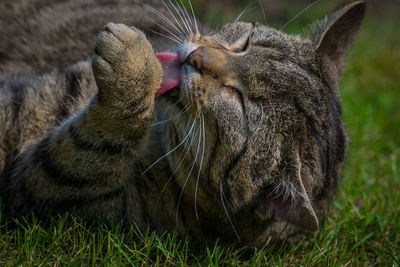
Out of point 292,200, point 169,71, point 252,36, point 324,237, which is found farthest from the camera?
point 324,237

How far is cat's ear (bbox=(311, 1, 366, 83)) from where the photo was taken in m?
2.67

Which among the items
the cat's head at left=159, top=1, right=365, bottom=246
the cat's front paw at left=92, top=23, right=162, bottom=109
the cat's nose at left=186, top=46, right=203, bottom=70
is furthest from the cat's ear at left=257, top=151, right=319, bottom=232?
the cat's front paw at left=92, top=23, right=162, bottom=109

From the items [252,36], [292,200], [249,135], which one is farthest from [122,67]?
[292,200]

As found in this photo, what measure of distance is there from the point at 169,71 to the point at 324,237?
54.1 inches

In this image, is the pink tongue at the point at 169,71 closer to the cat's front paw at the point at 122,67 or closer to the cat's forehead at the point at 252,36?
the cat's front paw at the point at 122,67

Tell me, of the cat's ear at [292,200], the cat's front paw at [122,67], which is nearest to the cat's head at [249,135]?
the cat's ear at [292,200]

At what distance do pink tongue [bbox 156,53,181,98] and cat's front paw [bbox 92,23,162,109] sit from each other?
0.33 ft

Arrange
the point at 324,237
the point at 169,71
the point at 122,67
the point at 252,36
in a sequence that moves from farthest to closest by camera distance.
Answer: the point at 324,237
the point at 252,36
the point at 169,71
the point at 122,67

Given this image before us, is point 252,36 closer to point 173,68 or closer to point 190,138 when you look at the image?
point 173,68

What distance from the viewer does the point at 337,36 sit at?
275 cm

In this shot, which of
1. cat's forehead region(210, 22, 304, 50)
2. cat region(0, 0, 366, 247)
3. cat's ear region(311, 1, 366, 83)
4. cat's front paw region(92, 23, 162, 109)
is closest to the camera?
cat's front paw region(92, 23, 162, 109)

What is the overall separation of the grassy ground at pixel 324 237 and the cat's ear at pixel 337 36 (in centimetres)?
96

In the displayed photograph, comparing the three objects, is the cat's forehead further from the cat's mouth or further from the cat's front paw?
the cat's front paw

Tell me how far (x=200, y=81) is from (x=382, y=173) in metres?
2.19
